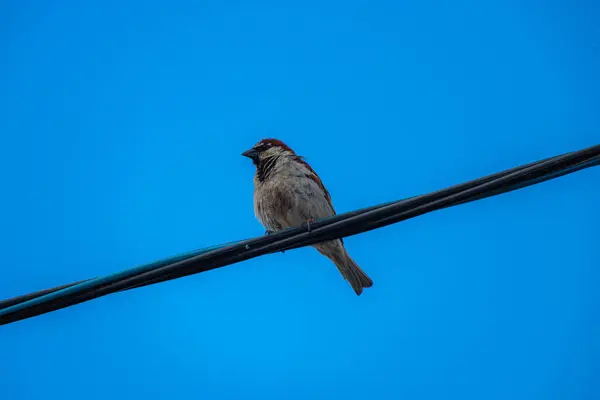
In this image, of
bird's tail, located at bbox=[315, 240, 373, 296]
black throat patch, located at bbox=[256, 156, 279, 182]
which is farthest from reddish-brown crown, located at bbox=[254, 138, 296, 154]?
bird's tail, located at bbox=[315, 240, 373, 296]

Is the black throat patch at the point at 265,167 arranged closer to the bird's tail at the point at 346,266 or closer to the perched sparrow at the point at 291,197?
→ the perched sparrow at the point at 291,197

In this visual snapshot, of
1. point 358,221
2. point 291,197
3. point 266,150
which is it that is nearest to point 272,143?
point 266,150

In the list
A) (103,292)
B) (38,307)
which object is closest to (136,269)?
(103,292)

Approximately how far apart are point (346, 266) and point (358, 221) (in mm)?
3067

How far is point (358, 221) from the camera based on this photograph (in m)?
3.50

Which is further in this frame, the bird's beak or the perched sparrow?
the bird's beak

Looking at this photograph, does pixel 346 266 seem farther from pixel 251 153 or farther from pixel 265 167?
pixel 251 153

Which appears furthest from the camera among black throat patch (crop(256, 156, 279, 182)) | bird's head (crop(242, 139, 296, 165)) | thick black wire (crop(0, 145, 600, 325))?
bird's head (crop(242, 139, 296, 165))

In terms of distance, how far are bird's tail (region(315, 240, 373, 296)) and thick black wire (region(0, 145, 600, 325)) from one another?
274cm

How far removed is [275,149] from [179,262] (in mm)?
3418

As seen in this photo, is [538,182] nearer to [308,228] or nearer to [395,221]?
[395,221]

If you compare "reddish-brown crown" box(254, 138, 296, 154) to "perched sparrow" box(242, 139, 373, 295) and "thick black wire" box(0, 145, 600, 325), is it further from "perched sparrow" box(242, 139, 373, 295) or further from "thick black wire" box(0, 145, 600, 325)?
"thick black wire" box(0, 145, 600, 325)

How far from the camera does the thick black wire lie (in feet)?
10.3

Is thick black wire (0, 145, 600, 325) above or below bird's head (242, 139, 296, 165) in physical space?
below
